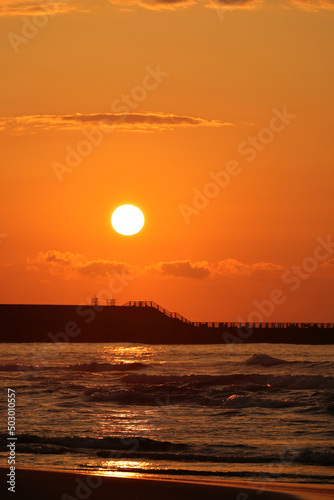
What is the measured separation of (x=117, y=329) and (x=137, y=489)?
71974 mm

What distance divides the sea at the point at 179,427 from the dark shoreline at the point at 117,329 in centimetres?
4675

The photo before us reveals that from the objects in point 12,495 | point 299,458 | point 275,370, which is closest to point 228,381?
point 275,370

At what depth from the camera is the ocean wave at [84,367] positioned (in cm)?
4403

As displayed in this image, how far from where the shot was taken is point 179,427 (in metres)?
20.3

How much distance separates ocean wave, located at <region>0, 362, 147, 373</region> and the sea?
23.5 feet

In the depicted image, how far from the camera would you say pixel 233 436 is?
1888 cm

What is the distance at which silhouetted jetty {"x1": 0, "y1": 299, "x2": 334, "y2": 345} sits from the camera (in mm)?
83375

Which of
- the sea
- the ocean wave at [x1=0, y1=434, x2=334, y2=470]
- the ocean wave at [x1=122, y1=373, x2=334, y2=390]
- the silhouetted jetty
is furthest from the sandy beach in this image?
the silhouetted jetty

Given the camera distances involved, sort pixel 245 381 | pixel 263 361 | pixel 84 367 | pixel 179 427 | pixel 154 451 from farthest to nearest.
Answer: pixel 263 361, pixel 84 367, pixel 245 381, pixel 179 427, pixel 154 451

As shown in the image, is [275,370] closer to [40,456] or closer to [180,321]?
[40,456]

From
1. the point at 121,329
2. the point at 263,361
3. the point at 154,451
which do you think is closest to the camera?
the point at 154,451

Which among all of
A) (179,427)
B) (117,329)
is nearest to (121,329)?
(117,329)

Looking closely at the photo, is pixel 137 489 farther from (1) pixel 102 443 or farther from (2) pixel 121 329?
(2) pixel 121 329

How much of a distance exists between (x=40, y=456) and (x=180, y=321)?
69.3 metres
